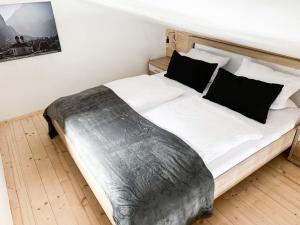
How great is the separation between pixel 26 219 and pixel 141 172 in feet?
3.62

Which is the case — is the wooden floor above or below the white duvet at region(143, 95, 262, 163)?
below

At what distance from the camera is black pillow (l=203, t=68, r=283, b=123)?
6.95 feet

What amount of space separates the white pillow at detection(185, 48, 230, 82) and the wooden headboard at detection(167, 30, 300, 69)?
0.14 m

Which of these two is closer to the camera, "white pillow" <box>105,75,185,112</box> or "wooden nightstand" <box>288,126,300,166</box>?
"wooden nightstand" <box>288,126,300,166</box>

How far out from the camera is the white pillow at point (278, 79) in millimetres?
2189

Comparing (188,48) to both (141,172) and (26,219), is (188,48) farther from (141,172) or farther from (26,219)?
(26,219)

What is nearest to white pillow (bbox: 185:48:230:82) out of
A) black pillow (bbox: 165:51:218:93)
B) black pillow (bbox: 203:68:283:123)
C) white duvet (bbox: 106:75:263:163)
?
black pillow (bbox: 165:51:218:93)

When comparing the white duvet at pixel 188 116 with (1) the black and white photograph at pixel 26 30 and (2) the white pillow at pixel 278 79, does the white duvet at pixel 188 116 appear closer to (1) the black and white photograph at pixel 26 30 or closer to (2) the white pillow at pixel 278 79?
(2) the white pillow at pixel 278 79

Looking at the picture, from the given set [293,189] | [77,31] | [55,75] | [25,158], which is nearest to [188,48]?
[77,31]

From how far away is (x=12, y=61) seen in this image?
9.50ft

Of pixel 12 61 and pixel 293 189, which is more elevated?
pixel 12 61

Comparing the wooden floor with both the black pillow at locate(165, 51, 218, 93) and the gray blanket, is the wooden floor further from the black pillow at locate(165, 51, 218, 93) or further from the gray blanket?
the black pillow at locate(165, 51, 218, 93)

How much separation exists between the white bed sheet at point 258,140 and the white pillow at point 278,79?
102 mm

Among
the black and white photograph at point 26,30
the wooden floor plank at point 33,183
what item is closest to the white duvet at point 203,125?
the wooden floor plank at point 33,183
